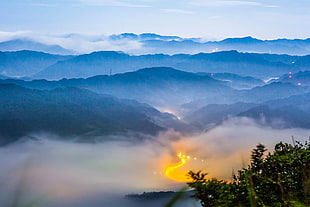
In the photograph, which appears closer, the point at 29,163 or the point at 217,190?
the point at 29,163

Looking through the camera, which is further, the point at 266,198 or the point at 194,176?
the point at 266,198

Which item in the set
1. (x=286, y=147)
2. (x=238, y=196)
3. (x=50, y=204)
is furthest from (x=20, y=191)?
(x=50, y=204)

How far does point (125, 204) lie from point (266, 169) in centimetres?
17752

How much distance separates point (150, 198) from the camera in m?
190

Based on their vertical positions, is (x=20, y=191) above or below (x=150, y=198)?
below

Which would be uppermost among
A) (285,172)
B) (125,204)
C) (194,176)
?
(125,204)

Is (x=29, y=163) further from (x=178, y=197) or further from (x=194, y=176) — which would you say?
(x=194, y=176)

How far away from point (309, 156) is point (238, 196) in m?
3.42

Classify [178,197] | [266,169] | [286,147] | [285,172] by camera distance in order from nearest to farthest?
[178,197] → [285,172] → [266,169] → [286,147]

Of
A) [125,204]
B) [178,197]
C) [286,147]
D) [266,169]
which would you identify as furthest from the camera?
[125,204]

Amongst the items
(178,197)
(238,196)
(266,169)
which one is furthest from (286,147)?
(178,197)

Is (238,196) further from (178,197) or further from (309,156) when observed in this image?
(178,197)

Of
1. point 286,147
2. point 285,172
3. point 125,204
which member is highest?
point 125,204

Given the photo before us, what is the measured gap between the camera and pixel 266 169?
741 inches
